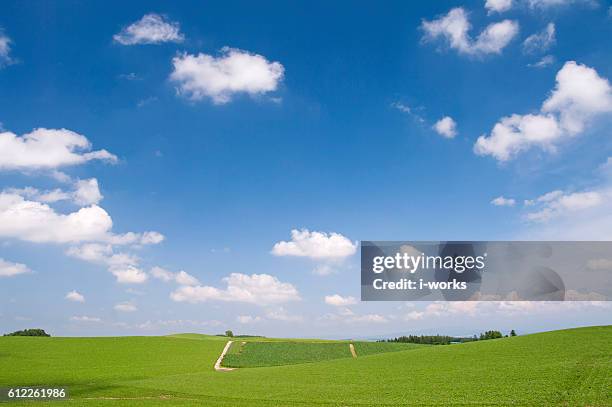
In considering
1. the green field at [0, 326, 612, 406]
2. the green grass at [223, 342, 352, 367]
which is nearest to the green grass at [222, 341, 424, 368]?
the green grass at [223, 342, 352, 367]

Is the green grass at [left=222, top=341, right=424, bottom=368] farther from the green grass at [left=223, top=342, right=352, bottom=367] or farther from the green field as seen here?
the green field

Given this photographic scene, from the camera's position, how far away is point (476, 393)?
109 feet

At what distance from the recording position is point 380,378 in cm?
4294

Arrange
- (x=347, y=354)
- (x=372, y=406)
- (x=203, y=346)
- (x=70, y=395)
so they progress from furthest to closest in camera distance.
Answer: (x=203, y=346) < (x=347, y=354) < (x=70, y=395) < (x=372, y=406)

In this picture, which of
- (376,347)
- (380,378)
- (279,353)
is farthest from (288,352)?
(380,378)

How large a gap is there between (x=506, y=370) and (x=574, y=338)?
20238 mm

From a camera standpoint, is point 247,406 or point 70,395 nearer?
point 247,406

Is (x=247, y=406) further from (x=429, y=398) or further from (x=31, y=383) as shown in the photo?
(x=31, y=383)

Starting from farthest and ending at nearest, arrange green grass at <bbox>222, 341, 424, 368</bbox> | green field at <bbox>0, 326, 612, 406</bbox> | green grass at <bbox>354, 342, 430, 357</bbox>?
green grass at <bbox>354, 342, 430, 357</bbox>
green grass at <bbox>222, 341, 424, 368</bbox>
green field at <bbox>0, 326, 612, 406</bbox>

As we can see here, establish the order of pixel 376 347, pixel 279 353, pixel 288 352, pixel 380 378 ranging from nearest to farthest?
pixel 380 378
pixel 279 353
pixel 288 352
pixel 376 347

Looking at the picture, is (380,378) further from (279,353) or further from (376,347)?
(376,347)

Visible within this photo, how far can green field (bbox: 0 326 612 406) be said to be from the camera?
32844mm

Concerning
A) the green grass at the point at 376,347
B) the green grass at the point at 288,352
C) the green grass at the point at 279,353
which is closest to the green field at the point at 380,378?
the green grass at the point at 279,353

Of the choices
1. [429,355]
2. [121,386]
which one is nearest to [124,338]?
[121,386]
